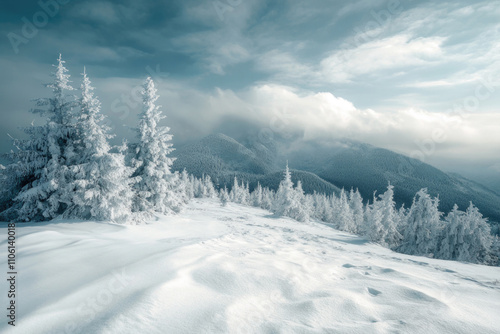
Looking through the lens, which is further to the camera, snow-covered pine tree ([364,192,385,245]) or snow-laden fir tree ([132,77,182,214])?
snow-covered pine tree ([364,192,385,245])

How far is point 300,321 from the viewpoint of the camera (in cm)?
346

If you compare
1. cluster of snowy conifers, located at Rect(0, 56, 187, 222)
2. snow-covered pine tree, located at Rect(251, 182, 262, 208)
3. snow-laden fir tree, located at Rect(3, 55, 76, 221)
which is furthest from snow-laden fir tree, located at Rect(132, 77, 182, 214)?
snow-covered pine tree, located at Rect(251, 182, 262, 208)

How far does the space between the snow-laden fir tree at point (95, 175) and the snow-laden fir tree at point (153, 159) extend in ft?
11.9

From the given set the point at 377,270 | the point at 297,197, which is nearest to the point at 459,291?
the point at 377,270

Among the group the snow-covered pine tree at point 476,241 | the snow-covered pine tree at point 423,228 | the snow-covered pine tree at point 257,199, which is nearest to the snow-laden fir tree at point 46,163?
the snow-covered pine tree at point 423,228

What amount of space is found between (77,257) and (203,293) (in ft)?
12.5

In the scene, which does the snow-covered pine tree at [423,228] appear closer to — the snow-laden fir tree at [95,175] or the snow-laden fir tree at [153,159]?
the snow-laden fir tree at [153,159]

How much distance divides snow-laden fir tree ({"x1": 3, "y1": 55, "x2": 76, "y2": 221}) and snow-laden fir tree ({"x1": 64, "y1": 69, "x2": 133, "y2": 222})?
74 cm

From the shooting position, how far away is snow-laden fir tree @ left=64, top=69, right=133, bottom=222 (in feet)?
43.1

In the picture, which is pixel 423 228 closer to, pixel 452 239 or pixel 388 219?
pixel 452 239

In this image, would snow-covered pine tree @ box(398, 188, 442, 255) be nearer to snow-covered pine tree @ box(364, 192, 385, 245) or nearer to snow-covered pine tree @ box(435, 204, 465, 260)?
snow-covered pine tree @ box(435, 204, 465, 260)

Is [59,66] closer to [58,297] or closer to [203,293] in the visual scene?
[58,297]

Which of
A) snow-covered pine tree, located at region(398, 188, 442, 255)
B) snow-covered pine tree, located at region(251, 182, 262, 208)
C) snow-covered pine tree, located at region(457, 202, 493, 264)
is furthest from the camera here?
snow-covered pine tree, located at region(251, 182, 262, 208)

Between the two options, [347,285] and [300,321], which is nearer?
[300,321]
